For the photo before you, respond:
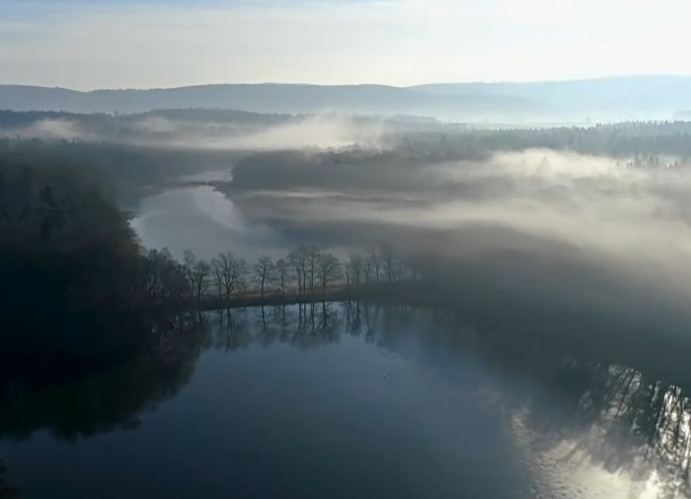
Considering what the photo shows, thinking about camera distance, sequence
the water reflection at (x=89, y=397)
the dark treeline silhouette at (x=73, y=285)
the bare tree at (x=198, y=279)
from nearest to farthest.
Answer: the water reflection at (x=89, y=397) → the dark treeline silhouette at (x=73, y=285) → the bare tree at (x=198, y=279)

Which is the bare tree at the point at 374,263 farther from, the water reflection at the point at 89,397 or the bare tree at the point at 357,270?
the water reflection at the point at 89,397

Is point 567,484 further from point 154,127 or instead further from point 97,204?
point 154,127

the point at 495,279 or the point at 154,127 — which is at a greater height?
the point at 154,127

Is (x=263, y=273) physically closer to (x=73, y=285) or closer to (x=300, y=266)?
(x=300, y=266)

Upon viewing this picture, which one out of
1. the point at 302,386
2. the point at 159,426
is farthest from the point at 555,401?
the point at 159,426

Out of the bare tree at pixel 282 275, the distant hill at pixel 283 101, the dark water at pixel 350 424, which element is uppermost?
the distant hill at pixel 283 101

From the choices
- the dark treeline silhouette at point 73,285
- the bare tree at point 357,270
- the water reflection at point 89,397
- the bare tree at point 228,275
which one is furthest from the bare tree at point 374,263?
the water reflection at point 89,397
